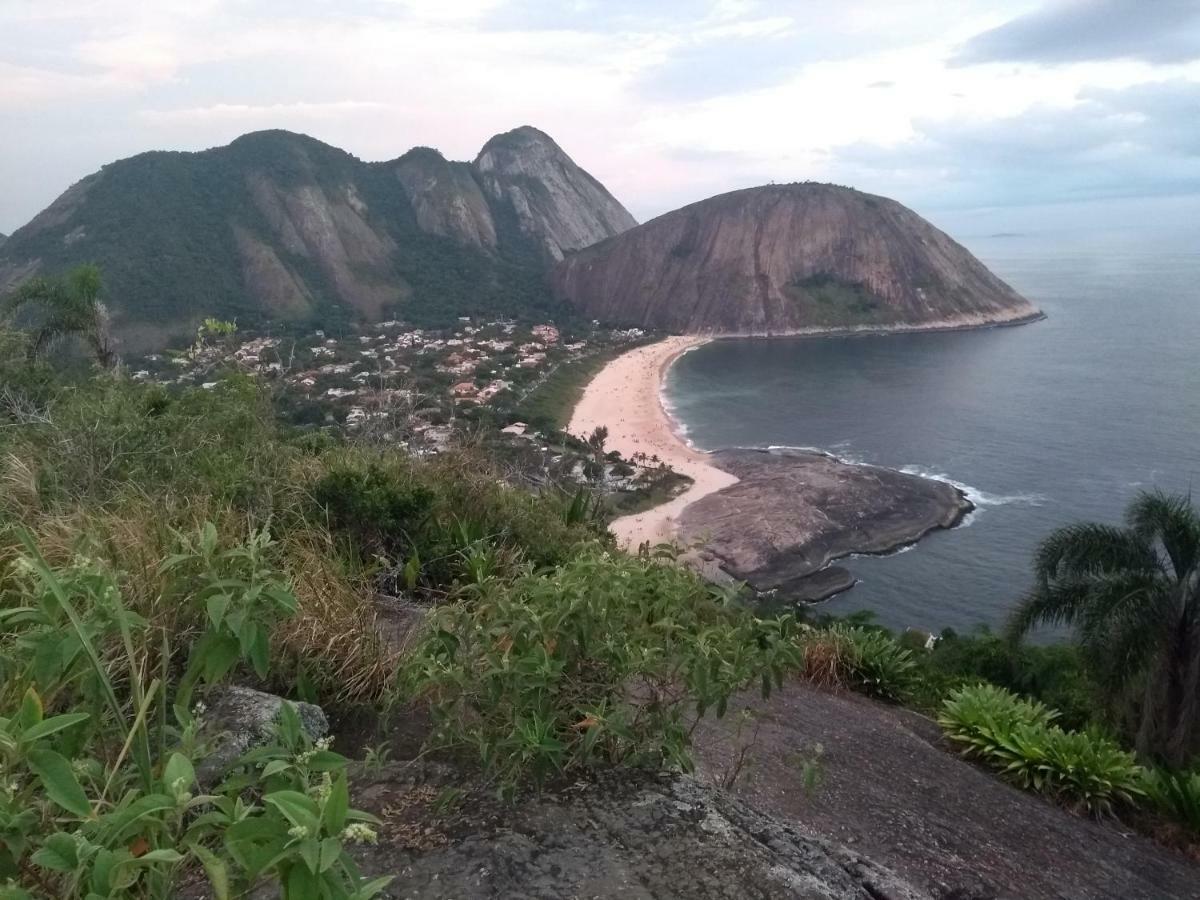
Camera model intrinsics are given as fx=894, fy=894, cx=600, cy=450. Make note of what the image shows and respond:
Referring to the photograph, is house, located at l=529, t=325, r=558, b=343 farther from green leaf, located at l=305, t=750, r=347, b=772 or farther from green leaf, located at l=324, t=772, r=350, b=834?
green leaf, located at l=324, t=772, r=350, b=834

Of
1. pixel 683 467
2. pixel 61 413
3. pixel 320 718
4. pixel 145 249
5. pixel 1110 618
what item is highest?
pixel 145 249

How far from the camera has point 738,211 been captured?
85062 mm

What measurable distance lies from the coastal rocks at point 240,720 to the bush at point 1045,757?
494 cm

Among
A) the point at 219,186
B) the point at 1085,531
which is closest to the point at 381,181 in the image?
the point at 219,186

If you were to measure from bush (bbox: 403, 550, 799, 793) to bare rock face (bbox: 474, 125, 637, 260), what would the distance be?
11167 cm

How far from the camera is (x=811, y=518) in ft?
97.3

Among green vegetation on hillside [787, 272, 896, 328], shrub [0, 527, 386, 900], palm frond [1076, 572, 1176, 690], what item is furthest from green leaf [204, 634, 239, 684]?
green vegetation on hillside [787, 272, 896, 328]

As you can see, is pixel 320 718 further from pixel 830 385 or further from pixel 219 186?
pixel 219 186

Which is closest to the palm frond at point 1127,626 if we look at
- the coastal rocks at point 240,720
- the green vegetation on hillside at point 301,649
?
the green vegetation on hillside at point 301,649

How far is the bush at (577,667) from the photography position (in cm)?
293

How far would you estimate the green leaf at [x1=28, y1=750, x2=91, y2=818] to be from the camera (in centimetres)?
146

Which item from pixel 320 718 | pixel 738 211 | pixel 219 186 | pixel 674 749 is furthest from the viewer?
pixel 219 186

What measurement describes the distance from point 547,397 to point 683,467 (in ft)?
47.8

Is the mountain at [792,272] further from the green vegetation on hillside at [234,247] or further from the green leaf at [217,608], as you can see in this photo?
the green leaf at [217,608]
